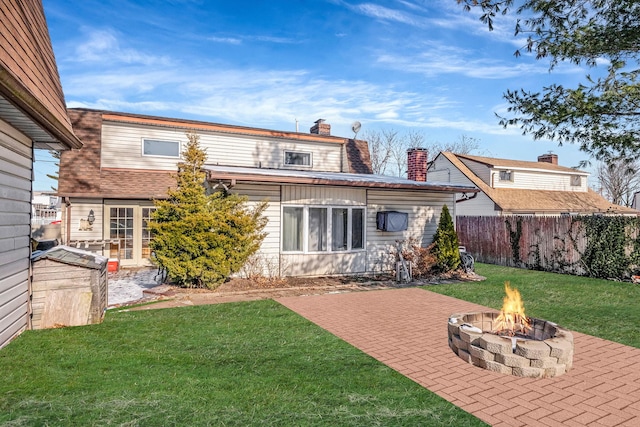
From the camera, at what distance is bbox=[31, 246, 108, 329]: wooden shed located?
244 inches

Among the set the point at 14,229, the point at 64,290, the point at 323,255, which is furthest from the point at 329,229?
the point at 14,229

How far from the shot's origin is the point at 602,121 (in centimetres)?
822

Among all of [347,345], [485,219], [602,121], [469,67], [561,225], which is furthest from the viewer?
[485,219]

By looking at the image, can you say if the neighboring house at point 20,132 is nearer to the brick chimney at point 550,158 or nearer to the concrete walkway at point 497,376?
the concrete walkway at point 497,376

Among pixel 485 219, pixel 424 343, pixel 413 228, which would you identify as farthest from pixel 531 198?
pixel 424 343

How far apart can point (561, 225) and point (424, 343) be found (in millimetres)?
10677

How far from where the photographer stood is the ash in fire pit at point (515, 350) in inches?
177

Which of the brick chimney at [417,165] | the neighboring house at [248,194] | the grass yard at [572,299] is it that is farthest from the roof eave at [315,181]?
the grass yard at [572,299]

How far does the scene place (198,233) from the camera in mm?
9414

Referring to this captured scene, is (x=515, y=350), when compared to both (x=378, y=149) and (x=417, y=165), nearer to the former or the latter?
(x=417, y=165)

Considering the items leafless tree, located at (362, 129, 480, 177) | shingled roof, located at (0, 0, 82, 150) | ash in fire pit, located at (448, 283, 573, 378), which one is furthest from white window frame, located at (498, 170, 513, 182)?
shingled roof, located at (0, 0, 82, 150)

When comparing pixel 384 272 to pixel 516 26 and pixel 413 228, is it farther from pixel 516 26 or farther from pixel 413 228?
pixel 516 26

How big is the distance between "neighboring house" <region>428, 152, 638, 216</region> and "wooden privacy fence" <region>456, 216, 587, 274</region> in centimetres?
662

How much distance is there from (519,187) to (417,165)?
15.6m
